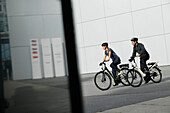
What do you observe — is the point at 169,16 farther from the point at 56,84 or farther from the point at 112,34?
the point at 56,84

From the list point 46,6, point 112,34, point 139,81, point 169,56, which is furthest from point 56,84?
point 112,34

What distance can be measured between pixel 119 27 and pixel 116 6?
172 cm

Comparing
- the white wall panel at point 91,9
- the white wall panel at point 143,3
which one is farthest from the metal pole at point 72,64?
the white wall panel at point 91,9

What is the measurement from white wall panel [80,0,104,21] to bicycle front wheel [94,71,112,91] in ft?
39.3

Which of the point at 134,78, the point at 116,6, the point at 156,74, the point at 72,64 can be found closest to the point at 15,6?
the point at 72,64

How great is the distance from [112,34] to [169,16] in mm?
4600

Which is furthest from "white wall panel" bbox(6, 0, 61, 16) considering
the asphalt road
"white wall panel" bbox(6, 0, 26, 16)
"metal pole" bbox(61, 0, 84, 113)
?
the asphalt road

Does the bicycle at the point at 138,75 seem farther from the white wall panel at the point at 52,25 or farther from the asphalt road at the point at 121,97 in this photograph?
the white wall panel at the point at 52,25

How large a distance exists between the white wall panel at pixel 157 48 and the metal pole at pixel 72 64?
54.6 feet

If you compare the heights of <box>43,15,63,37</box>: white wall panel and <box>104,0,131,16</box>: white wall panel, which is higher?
<box>104,0,131,16</box>: white wall panel

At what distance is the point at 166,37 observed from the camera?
17.7 metres

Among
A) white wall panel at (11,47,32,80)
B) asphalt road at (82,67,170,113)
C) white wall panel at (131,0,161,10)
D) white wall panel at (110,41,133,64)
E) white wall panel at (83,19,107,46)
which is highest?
white wall panel at (131,0,161,10)

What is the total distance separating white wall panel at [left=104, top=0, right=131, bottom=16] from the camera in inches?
754

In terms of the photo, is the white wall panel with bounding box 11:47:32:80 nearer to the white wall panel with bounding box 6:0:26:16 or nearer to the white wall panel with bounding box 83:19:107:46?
the white wall panel with bounding box 6:0:26:16
